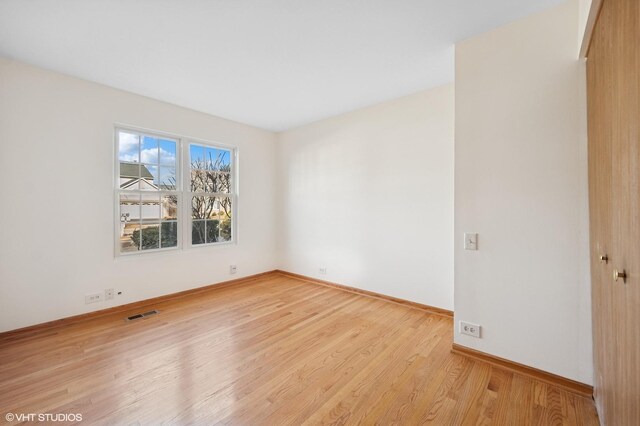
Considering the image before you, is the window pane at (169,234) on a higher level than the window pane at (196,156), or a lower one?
lower

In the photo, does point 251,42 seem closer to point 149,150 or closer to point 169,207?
point 149,150

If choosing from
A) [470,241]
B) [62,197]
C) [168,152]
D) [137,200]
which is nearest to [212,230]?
[137,200]

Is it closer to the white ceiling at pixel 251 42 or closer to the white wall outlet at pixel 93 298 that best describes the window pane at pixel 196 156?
the white ceiling at pixel 251 42

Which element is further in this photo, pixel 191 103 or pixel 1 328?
pixel 191 103

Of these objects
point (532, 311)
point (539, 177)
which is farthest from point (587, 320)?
point (539, 177)

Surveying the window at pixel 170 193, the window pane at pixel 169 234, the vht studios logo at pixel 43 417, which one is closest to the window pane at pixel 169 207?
the window at pixel 170 193

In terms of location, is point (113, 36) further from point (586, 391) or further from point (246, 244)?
point (586, 391)

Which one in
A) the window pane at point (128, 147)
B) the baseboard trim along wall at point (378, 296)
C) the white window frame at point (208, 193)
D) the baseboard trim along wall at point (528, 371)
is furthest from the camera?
the white window frame at point (208, 193)

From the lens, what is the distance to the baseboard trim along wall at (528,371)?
1.69 m

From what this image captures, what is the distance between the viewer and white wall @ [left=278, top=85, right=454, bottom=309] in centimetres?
301

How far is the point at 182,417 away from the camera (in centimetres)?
153

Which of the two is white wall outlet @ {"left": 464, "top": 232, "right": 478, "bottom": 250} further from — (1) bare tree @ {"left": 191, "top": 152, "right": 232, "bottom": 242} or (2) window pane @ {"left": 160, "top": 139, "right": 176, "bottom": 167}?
(2) window pane @ {"left": 160, "top": 139, "right": 176, "bottom": 167}

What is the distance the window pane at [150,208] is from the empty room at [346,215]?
0.16 feet

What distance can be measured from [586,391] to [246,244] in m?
4.19
